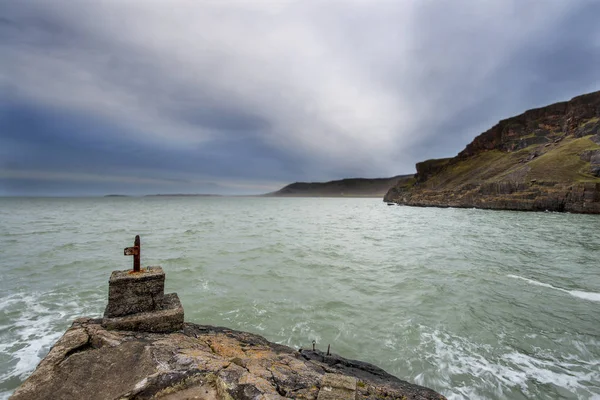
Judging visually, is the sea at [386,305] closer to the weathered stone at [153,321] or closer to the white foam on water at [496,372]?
the white foam on water at [496,372]

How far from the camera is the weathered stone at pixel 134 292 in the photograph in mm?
4680

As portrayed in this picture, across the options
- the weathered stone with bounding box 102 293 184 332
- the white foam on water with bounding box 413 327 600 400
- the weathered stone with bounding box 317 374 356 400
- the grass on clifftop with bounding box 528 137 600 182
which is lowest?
the white foam on water with bounding box 413 327 600 400

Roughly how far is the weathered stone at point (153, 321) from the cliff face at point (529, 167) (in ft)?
286

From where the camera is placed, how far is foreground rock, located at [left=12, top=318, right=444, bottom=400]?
335cm

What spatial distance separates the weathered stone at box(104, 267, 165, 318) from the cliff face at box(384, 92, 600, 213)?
8748cm

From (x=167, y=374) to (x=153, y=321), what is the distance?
162 centimetres

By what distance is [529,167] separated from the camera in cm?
8344

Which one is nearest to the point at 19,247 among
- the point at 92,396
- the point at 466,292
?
the point at 92,396

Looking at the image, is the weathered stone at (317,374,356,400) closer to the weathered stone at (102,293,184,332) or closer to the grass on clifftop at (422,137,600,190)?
the weathered stone at (102,293,184,332)

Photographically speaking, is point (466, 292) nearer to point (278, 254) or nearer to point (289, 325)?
point (289, 325)

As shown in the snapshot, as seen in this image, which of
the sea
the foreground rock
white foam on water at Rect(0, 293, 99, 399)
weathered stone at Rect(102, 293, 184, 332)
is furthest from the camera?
the sea

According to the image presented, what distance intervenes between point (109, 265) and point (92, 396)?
14.7 meters

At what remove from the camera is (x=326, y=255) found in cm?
1859

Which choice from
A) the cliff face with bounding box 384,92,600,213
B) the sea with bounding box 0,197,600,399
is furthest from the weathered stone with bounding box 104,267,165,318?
the cliff face with bounding box 384,92,600,213
